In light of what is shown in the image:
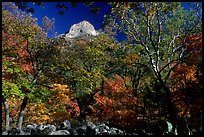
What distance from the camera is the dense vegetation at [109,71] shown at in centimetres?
1588

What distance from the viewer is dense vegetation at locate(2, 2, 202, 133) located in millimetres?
15875

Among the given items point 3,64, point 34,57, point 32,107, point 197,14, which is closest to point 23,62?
point 34,57

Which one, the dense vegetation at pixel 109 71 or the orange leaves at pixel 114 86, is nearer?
the dense vegetation at pixel 109 71

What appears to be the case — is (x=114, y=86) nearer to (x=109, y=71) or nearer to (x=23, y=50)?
(x=109, y=71)

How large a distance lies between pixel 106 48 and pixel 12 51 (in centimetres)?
1063

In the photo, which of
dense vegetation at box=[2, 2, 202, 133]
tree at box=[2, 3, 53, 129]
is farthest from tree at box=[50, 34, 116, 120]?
tree at box=[2, 3, 53, 129]

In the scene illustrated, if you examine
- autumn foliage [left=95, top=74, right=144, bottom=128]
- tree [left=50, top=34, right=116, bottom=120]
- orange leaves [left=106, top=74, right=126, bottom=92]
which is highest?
tree [left=50, top=34, right=116, bottom=120]

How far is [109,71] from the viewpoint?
26.6 metres

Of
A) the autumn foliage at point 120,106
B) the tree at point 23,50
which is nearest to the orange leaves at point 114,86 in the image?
the autumn foliage at point 120,106

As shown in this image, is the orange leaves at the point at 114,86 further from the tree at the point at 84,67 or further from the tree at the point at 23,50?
the tree at the point at 23,50

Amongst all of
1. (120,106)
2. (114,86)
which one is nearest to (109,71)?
(114,86)

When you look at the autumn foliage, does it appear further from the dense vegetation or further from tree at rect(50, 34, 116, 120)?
tree at rect(50, 34, 116, 120)

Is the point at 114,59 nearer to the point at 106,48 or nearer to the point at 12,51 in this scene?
the point at 106,48

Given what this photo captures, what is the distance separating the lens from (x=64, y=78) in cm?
2486
